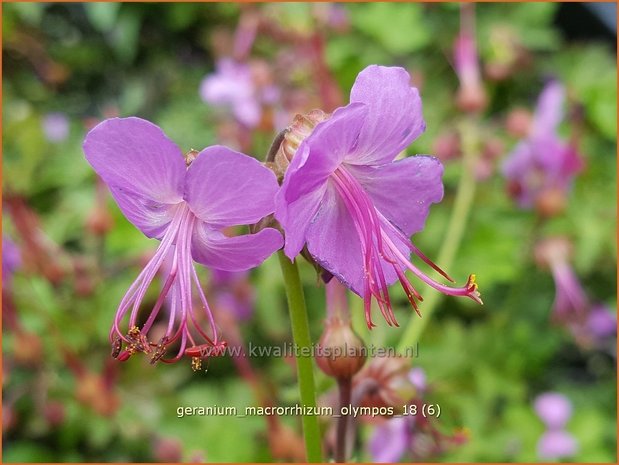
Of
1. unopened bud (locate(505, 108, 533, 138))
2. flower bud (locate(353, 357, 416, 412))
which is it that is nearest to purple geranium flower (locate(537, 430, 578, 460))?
unopened bud (locate(505, 108, 533, 138))

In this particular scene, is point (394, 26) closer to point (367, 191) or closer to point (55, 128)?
point (55, 128)

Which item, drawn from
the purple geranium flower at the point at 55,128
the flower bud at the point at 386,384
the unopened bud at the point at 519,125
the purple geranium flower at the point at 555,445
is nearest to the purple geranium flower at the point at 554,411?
the purple geranium flower at the point at 555,445

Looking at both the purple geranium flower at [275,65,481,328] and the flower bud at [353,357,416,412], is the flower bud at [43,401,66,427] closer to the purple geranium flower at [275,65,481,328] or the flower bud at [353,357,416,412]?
the flower bud at [353,357,416,412]

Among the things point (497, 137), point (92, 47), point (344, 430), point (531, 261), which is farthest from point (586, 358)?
point (92, 47)

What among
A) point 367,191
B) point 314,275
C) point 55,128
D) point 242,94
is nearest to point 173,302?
point 367,191

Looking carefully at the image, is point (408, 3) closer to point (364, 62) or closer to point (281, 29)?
point (364, 62)

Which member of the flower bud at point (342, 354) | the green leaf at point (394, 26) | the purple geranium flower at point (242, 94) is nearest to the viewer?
the flower bud at point (342, 354)

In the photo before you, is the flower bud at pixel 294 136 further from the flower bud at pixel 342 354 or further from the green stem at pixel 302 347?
the flower bud at pixel 342 354
